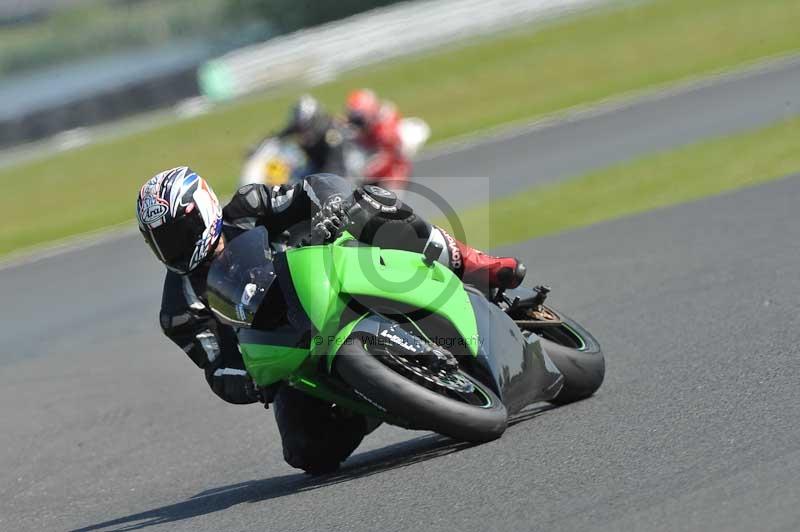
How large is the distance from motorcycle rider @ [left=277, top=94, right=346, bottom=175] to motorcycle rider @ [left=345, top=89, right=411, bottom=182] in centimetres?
47

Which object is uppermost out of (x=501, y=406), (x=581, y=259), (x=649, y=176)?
(x=501, y=406)

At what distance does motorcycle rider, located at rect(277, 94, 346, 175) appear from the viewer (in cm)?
1617

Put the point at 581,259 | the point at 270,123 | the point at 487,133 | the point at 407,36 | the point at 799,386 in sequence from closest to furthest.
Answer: the point at 799,386 < the point at 581,259 < the point at 487,133 < the point at 270,123 < the point at 407,36

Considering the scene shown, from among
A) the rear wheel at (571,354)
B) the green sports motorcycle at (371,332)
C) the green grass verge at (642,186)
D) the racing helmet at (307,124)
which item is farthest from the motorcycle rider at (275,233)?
the racing helmet at (307,124)

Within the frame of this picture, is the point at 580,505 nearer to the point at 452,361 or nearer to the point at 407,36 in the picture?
the point at 452,361

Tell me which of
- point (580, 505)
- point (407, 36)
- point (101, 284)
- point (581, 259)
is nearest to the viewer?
point (580, 505)

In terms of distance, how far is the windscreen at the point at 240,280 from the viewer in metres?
4.56

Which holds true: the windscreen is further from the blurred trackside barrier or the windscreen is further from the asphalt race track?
the blurred trackside barrier

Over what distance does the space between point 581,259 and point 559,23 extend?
17.8 metres

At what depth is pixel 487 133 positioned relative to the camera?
61.7 feet

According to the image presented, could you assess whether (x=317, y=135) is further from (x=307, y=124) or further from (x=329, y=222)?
(x=329, y=222)

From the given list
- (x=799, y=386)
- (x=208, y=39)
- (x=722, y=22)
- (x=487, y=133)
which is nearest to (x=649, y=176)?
(x=487, y=133)

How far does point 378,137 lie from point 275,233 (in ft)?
37.6

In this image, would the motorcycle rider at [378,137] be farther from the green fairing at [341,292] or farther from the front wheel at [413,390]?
the front wheel at [413,390]
